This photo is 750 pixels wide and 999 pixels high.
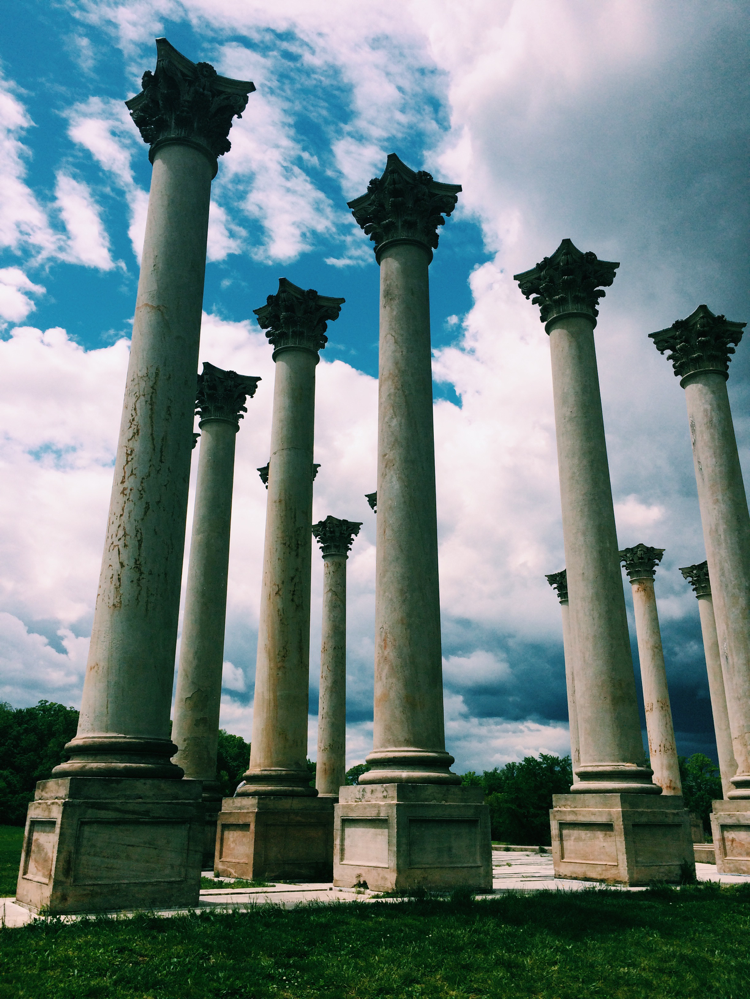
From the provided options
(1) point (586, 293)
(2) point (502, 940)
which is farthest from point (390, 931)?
(1) point (586, 293)

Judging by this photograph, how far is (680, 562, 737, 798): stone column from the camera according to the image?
89.8 meters

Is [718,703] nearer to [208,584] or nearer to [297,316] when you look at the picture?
[208,584]

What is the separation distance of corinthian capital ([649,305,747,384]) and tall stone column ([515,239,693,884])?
1591 cm

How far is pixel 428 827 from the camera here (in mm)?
36750

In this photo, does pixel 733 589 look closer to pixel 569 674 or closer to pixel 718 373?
pixel 718 373

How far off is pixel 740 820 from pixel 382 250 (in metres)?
52.5

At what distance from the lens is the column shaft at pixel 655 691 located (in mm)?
99375

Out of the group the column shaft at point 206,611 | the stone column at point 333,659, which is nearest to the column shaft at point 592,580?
the column shaft at point 206,611

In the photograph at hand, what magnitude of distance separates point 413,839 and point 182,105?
42046 mm

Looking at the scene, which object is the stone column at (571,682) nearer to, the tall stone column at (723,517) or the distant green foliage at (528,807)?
the tall stone column at (723,517)

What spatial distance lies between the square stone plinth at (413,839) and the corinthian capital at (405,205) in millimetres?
34923

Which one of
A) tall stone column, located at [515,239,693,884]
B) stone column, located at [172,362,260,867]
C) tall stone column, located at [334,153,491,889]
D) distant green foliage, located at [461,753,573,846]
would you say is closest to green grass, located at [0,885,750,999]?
tall stone column, located at [334,153,491,889]

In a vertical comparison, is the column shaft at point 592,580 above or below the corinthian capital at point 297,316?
below

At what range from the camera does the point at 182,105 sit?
43531 millimetres
